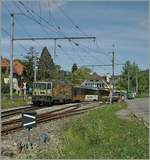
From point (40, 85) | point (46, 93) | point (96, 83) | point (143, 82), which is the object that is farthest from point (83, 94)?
point (143, 82)

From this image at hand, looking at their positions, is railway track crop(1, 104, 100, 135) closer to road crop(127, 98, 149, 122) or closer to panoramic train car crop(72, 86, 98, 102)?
road crop(127, 98, 149, 122)

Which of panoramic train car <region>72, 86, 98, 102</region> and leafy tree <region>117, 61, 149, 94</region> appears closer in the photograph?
panoramic train car <region>72, 86, 98, 102</region>

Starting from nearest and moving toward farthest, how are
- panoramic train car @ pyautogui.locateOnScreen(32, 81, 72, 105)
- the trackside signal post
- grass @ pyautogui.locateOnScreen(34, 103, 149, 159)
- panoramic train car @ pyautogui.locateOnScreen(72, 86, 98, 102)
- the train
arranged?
grass @ pyautogui.locateOnScreen(34, 103, 149, 159) → the trackside signal post → panoramic train car @ pyautogui.locateOnScreen(32, 81, 72, 105) → the train → panoramic train car @ pyautogui.locateOnScreen(72, 86, 98, 102)

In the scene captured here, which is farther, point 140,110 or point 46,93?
point 46,93

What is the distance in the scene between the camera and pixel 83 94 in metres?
79.2

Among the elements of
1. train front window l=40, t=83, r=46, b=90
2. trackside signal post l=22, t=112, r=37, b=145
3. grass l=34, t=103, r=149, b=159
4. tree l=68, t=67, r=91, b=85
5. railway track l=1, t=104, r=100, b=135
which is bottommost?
railway track l=1, t=104, r=100, b=135

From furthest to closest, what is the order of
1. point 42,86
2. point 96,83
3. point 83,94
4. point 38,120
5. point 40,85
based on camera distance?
point 96,83, point 83,94, point 40,85, point 42,86, point 38,120

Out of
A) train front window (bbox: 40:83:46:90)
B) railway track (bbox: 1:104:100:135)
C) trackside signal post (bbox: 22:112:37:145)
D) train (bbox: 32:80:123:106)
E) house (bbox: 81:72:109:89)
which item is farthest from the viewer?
house (bbox: 81:72:109:89)

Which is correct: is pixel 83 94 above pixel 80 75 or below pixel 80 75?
below

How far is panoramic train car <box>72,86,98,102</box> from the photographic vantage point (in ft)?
238

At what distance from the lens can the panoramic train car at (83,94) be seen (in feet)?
238

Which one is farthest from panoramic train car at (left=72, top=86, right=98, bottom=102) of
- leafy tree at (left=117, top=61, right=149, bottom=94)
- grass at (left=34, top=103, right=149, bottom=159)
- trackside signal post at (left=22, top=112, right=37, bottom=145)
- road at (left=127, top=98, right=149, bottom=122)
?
leafy tree at (left=117, top=61, right=149, bottom=94)

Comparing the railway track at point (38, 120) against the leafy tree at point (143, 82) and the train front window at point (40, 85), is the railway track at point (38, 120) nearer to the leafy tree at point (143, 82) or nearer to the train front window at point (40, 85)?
the train front window at point (40, 85)

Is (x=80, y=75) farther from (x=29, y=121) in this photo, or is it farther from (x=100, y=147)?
(x=100, y=147)
